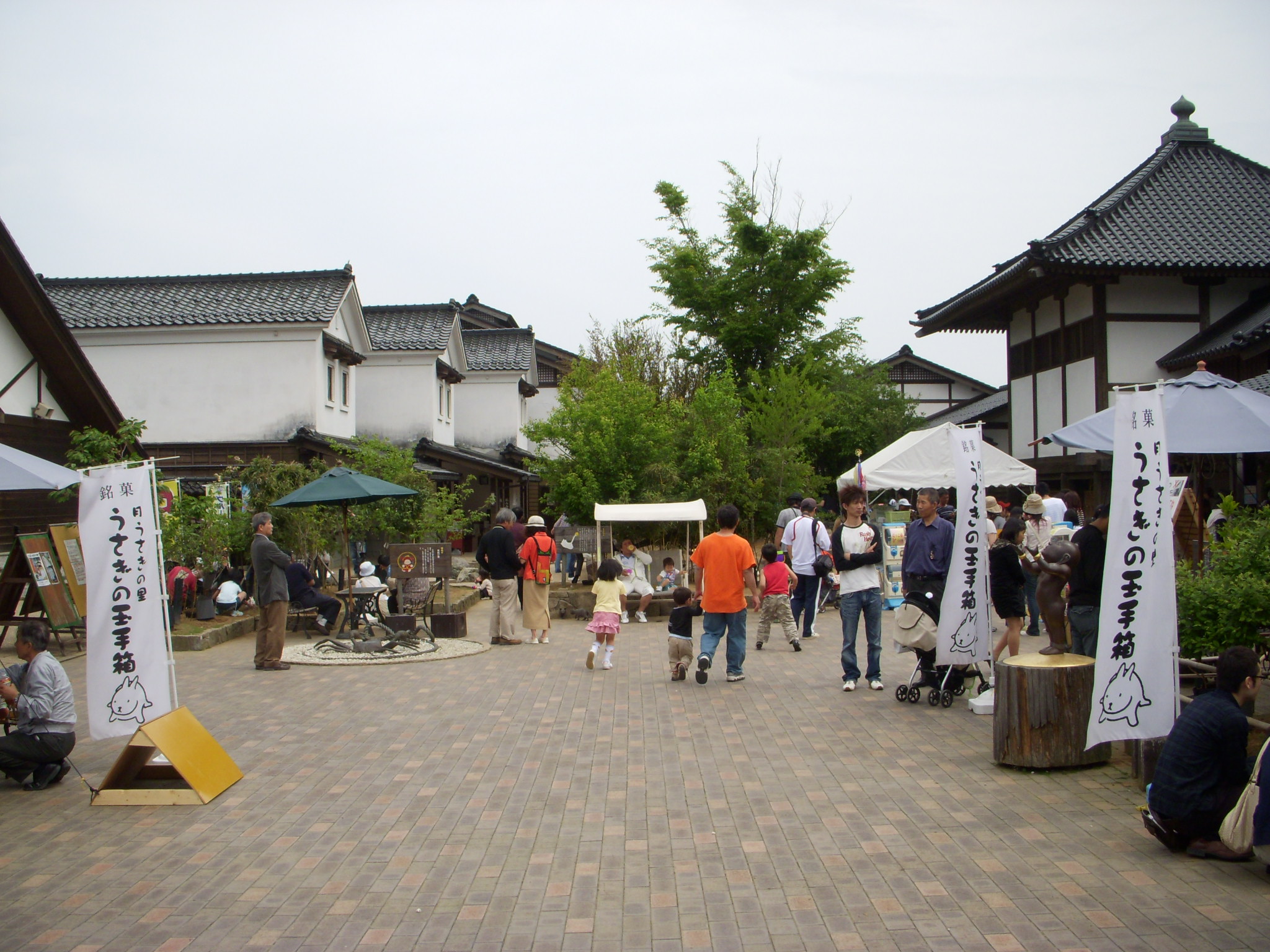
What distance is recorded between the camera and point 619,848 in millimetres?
5383

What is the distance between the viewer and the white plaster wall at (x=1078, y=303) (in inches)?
695

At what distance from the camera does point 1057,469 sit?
1894cm

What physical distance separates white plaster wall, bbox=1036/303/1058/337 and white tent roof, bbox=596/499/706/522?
7.76 meters

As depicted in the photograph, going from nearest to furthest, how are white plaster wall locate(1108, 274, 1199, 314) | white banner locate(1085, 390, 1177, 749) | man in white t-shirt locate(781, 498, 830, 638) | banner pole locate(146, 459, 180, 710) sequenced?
white banner locate(1085, 390, 1177, 749)
banner pole locate(146, 459, 180, 710)
man in white t-shirt locate(781, 498, 830, 638)
white plaster wall locate(1108, 274, 1199, 314)

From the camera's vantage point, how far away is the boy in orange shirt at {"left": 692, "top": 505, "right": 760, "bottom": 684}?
993 cm

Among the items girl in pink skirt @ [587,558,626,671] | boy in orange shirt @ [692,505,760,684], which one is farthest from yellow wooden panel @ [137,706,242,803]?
girl in pink skirt @ [587,558,626,671]

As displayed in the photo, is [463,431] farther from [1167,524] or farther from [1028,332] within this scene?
[1167,524]

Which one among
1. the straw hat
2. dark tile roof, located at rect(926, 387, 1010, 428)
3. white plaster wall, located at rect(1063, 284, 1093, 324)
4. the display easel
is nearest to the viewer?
the straw hat

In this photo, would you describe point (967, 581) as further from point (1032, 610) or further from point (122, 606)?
point (122, 606)

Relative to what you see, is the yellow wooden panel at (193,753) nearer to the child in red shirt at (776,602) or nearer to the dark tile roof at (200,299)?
the child in red shirt at (776,602)

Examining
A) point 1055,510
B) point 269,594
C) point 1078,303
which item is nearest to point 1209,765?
point 269,594

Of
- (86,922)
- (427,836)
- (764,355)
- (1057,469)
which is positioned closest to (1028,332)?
(1057,469)

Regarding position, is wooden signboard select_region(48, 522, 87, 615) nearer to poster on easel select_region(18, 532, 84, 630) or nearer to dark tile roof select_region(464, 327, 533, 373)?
poster on easel select_region(18, 532, 84, 630)

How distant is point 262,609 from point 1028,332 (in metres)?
15.8
